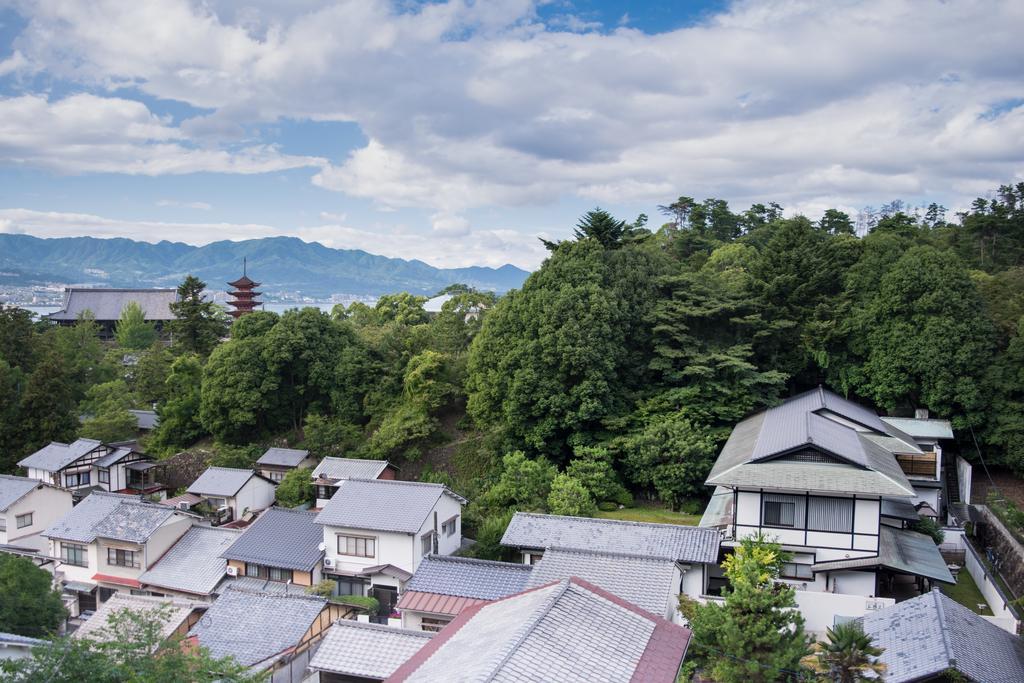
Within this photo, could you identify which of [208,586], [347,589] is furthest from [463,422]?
[208,586]

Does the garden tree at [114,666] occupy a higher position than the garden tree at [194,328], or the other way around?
the garden tree at [194,328]

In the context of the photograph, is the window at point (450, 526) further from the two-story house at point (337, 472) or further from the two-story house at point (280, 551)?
the two-story house at point (337, 472)

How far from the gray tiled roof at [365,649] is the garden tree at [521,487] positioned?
8.16m

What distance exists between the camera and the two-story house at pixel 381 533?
20.2 meters

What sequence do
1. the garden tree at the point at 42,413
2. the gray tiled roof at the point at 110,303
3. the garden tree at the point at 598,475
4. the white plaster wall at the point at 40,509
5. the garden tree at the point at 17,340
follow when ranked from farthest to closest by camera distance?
1. the gray tiled roof at the point at 110,303
2. the garden tree at the point at 17,340
3. the garden tree at the point at 42,413
4. the white plaster wall at the point at 40,509
5. the garden tree at the point at 598,475

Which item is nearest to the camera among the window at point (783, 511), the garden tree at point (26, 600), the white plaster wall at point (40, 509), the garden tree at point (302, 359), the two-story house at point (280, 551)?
the window at point (783, 511)

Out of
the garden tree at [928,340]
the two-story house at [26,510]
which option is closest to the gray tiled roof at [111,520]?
the two-story house at [26,510]

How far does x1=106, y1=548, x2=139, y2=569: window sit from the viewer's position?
22.6m

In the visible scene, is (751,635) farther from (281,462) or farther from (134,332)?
(134,332)

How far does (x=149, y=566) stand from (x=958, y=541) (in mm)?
24591

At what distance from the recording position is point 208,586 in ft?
69.4

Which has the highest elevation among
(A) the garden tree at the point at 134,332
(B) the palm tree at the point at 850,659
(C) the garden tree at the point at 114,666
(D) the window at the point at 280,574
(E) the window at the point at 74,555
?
(A) the garden tree at the point at 134,332

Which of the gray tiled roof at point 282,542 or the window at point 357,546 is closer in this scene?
the window at point 357,546

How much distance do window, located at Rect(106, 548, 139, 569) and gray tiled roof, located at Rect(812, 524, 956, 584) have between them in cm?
2053
